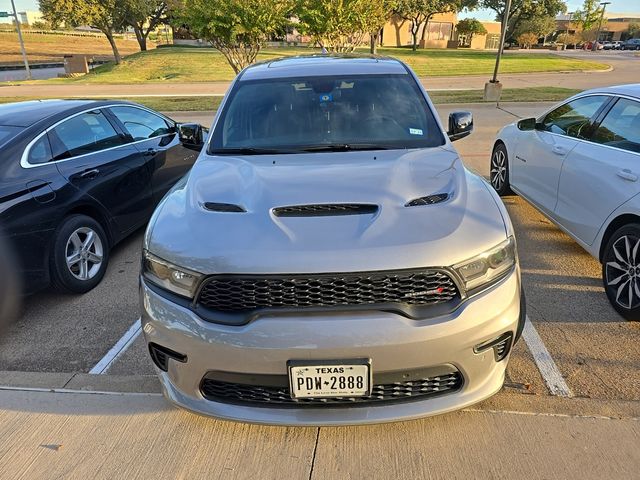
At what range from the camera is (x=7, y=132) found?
3.86m

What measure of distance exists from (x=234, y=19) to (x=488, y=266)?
1398 cm

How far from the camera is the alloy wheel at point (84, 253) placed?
4.04 m

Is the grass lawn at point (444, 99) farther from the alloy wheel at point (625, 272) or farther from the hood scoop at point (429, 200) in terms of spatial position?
the hood scoop at point (429, 200)

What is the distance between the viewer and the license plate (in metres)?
2.07

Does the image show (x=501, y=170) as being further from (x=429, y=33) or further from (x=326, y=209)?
(x=429, y=33)

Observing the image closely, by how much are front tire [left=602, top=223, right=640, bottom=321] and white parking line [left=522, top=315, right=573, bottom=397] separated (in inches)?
27.6

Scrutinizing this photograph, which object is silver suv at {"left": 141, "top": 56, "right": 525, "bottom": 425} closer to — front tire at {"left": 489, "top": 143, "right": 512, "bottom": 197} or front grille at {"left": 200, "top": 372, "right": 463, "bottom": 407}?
front grille at {"left": 200, "top": 372, "right": 463, "bottom": 407}

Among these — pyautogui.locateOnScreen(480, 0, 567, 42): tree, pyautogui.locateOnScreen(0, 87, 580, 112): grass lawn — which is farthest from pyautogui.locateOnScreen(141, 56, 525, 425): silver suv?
pyautogui.locateOnScreen(480, 0, 567, 42): tree

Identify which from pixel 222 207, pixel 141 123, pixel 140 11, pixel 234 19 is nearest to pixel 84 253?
pixel 141 123

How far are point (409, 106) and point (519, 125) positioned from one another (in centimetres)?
268

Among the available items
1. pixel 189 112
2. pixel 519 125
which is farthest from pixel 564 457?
pixel 189 112

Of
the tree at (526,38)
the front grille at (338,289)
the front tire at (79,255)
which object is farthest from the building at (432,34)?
the front grille at (338,289)

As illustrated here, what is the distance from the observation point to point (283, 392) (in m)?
2.18

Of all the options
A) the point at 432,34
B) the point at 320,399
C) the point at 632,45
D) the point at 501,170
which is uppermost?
the point at 320,399
